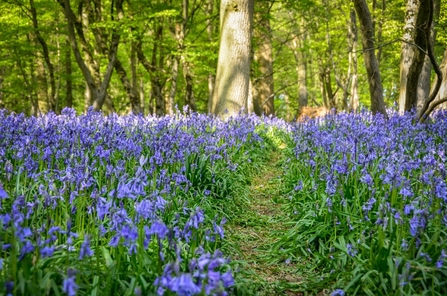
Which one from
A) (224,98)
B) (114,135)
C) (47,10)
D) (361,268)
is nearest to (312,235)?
(361,268)

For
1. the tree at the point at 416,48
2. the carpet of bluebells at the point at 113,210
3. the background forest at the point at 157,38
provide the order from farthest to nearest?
the background forest at the point at 157,38 < the tree at the point at 416,48 < the carpet of bluebells at the point at 113,210

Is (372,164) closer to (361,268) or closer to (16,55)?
(361,268)

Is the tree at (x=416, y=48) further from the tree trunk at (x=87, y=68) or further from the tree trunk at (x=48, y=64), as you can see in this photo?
the tree trunk at (x=48, y=64)

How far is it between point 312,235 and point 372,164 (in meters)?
1.23

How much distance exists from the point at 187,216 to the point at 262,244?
78 centimetres

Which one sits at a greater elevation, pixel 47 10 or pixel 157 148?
pixel 47 10

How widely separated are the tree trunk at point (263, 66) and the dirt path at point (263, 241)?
34.0 feet

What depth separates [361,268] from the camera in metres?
2.46

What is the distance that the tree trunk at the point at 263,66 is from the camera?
15.5 meters

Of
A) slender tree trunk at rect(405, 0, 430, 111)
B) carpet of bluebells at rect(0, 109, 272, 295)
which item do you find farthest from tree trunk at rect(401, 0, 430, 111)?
carpet of bluebells at rect(0, 109, 272, 295)

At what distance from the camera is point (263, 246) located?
3.53m

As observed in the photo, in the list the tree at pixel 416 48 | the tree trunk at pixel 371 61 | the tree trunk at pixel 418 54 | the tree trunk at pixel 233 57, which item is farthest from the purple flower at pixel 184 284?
the tree trunk at pixel 371 61

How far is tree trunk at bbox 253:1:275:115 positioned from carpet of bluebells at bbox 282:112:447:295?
1109 cm

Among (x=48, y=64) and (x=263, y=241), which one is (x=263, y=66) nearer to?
(x=48, y=64)
